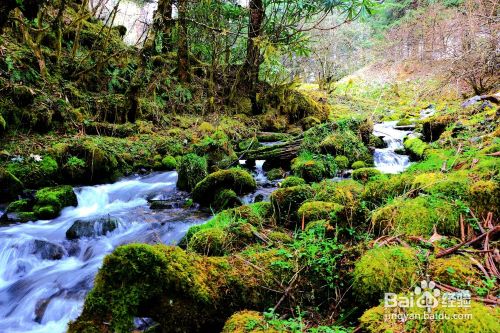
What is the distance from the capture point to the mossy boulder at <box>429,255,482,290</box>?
2119mm

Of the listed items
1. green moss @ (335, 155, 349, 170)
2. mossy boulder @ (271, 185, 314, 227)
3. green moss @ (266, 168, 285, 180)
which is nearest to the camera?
mossy boulder @ (271, 185, 314, 227)

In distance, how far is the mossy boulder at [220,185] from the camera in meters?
6.91

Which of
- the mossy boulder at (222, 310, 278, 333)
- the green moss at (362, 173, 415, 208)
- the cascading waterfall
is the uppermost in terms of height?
the green moss at (362, 173, 415, 208)

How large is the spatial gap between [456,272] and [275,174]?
6.55 metres

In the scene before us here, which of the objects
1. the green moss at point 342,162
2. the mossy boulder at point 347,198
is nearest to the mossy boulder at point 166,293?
the mossy boulder at point 347,198

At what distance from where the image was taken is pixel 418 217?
2957 millimetres

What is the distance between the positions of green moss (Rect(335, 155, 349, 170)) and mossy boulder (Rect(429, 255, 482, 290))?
645cm

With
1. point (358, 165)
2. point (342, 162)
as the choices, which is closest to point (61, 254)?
point (342, 162)

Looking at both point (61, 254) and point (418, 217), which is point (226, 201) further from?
point (418, 217)

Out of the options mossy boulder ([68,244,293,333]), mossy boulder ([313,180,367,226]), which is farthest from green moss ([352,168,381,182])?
mossy boulder ([68,244,293,333])

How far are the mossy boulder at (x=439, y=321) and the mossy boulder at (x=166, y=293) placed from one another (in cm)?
74

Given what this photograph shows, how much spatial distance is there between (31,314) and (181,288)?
8.98ft

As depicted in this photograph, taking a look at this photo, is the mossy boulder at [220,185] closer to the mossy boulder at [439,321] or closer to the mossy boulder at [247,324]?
the mossy boulder at [247,324]

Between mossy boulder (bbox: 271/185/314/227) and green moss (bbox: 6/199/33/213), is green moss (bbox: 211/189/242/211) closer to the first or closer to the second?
mossy boulder (bbox: 271/185/314/227)
